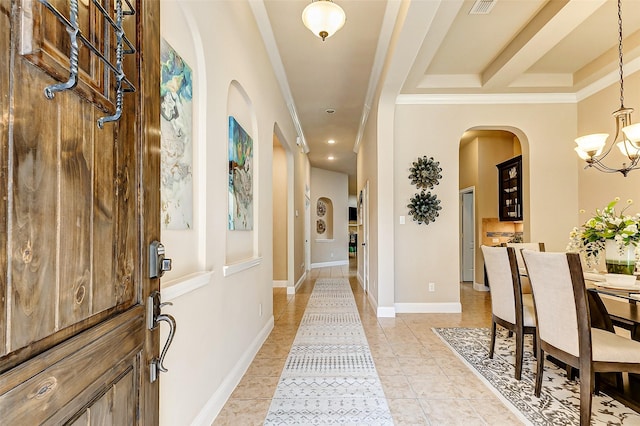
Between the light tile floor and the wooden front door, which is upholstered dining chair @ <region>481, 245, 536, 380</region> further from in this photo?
the wooden front door

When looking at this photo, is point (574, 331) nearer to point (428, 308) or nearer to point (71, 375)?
point (71, 375)

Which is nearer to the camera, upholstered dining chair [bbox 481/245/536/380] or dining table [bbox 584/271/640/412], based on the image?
dining table [bbox 584/271/640/412]

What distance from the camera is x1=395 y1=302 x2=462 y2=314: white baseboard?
4578 mm

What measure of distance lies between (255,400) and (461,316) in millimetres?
3178

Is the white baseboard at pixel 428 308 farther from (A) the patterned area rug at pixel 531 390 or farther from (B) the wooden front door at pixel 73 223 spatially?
(B) the wooden front door at pixel 73 223

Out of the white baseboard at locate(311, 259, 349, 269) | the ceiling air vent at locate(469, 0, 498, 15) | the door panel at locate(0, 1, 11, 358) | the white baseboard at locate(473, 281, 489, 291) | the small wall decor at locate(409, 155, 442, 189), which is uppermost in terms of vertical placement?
the ceiling air vent at locate(469, 0, 498, 15)

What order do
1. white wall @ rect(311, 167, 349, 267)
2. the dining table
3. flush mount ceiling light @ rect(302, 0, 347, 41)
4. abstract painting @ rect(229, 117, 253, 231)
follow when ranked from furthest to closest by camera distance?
white wall @ rect(311, 167, 349, 267)
abstract painting @ rect(229, 117, 253, 231)
flush mount ceiling light @ rect(302, 0, 347, 41)
the dining table

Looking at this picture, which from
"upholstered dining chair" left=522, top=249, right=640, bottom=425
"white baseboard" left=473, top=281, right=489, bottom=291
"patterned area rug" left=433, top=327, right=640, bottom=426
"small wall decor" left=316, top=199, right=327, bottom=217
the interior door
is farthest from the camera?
"small wall decor" left=316, top=199, right=327, bottom=217

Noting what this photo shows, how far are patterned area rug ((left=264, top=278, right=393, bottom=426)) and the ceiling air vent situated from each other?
3.28 metres

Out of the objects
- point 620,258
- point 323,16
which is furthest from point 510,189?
point 323,16

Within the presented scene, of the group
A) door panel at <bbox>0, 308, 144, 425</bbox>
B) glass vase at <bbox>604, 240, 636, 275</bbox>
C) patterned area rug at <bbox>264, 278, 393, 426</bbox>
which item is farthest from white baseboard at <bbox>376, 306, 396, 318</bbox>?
door panel at <bbox>0, 308, 144, 425</bbox>

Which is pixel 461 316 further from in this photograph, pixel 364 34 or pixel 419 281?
pixel 364 34

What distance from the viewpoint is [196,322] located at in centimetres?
173

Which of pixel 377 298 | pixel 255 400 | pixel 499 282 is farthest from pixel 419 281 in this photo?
pixel 255 400
